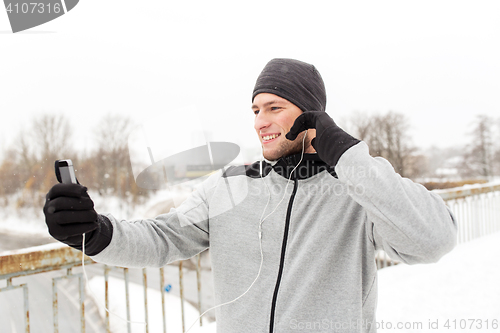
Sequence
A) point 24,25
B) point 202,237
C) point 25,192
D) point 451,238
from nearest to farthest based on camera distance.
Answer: point 451,238, point 202,237, point 24,25, point 25,192

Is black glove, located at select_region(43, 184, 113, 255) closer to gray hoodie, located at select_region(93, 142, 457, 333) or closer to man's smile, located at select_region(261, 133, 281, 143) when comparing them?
gray hoodie, located at select_region(93, 142, 457, 333)

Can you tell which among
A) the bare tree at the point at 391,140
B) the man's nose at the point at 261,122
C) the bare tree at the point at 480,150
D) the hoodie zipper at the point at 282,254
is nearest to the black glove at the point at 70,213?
the hoodie zipper at the point at 282,254

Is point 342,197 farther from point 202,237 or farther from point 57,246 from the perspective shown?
point 57,246

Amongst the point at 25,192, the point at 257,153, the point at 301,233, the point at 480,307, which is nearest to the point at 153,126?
the point at 257,153

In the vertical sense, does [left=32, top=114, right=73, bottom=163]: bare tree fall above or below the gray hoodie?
above

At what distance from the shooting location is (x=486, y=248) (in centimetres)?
439

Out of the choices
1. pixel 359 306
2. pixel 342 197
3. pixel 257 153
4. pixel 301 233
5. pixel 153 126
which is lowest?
pixel 359 306

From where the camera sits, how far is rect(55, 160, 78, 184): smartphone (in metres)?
0.93

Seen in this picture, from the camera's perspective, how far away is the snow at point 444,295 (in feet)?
8.36

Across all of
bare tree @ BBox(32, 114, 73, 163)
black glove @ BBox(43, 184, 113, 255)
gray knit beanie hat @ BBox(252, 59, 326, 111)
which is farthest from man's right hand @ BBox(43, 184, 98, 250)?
bare tree @ BBox(32, 114, 73, 163)

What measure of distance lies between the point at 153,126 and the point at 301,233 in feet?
2.60

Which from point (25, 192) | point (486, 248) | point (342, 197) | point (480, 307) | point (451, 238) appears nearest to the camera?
point (451, 238)

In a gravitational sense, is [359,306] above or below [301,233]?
below

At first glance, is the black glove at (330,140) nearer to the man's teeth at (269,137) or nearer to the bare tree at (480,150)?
the man's teeth at (269,137)
